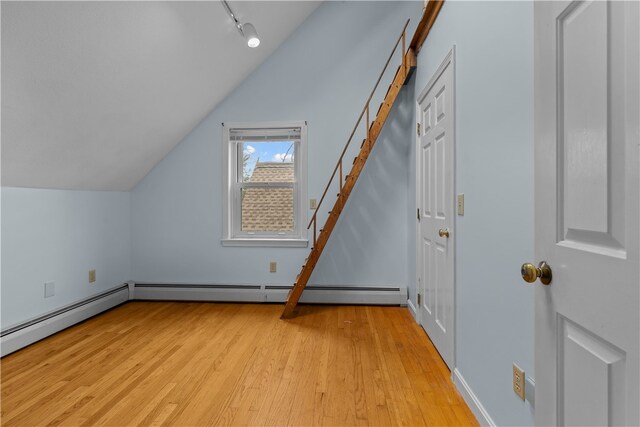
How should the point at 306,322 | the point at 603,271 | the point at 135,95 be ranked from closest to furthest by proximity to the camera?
the point at 603,271
the point at 135,95
the point at 306,322

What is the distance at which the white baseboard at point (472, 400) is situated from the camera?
1491 millimetres

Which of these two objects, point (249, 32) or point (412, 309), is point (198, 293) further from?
point (249, 32)

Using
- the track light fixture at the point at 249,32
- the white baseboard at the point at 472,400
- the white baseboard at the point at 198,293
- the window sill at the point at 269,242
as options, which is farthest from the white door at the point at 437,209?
the white baseboard at the point at 198,293

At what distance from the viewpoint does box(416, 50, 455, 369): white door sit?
2016 millimetres

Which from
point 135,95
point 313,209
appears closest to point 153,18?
point 135,95

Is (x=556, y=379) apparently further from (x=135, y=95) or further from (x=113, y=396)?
(x=135, y=95)

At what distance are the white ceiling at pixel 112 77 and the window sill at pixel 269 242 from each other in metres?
1.26

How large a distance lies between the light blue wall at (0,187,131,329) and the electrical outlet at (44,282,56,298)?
3cm

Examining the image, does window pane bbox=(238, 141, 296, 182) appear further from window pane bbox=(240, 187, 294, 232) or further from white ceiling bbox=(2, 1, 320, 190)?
white ceiling bbox=(2, 1, 320, 190)

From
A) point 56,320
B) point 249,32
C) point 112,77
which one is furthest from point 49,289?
point 249,32

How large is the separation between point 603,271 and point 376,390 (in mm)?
1513

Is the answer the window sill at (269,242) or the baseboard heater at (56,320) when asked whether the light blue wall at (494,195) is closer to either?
the window sill at (269,242)

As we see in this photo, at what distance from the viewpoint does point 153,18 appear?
220 cm

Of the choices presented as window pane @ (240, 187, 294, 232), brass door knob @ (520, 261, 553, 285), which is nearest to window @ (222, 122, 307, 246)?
window pane @ (240, 187, 294, 232)
